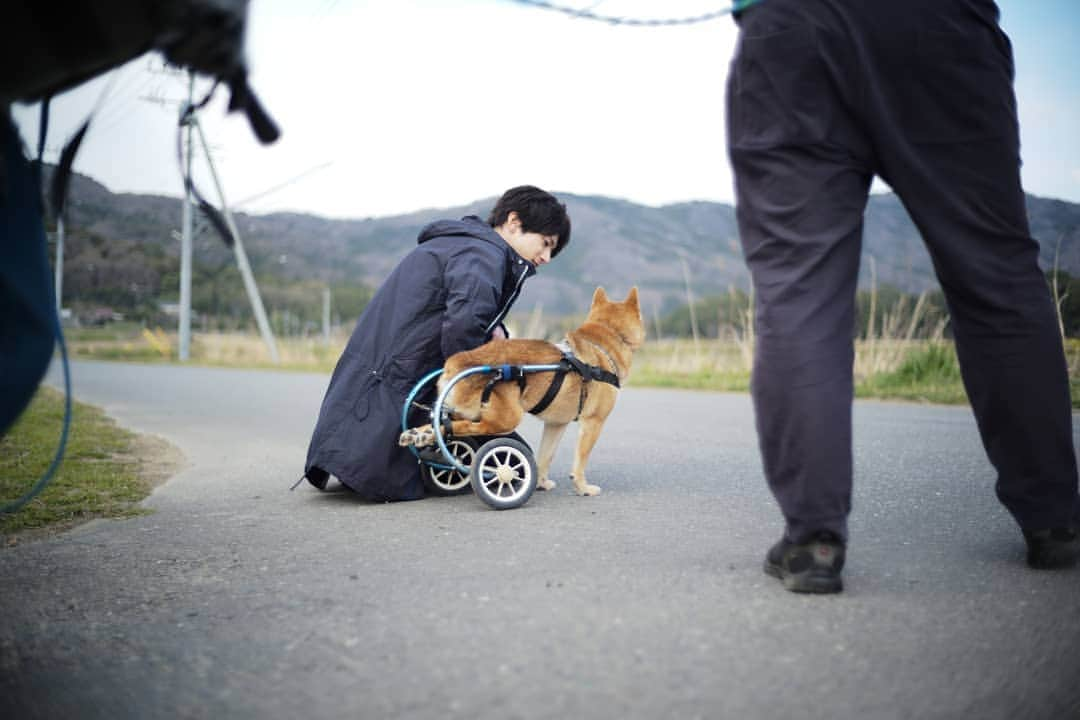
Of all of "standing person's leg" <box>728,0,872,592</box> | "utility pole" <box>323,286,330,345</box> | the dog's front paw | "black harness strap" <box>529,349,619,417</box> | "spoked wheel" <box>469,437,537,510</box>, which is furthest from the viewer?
"utility pole" <box>323,286,330,345</box>

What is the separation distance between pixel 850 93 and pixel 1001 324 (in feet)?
2.64

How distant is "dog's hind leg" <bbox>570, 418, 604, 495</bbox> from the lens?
3971 mm

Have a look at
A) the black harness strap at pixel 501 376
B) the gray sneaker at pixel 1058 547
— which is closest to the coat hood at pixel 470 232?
the black harness strap at pixel 501 376

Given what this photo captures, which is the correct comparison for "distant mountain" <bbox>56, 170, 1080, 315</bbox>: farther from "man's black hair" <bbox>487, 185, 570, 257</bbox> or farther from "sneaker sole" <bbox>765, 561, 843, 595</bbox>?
"sneaker sole" <bbox>765, 561, 843, 595</bbox>

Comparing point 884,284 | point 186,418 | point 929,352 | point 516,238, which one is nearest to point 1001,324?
point 516,238

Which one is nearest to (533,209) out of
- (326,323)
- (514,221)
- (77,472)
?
(514,221)

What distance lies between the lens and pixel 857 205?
7.43ft

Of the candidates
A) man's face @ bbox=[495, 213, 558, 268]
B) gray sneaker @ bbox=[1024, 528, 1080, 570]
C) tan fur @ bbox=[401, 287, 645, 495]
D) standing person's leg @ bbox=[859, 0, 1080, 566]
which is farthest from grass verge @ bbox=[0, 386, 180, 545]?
gray sneaker @ bbox=[1024, 528, 1080, 570]

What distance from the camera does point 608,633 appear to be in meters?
1.90

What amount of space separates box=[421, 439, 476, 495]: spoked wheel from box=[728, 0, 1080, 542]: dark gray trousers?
1.94 m

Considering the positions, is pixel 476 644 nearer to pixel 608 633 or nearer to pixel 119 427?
pixel 608 633

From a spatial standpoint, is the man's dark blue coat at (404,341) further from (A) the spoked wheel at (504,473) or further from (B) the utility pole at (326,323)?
(B) the utility pole at (326,323)

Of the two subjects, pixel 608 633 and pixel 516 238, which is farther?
pixel 516 238

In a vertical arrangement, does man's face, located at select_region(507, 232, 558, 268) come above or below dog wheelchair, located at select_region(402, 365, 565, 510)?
above
